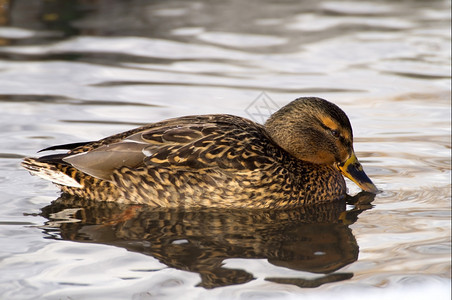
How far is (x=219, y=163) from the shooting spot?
773 cm

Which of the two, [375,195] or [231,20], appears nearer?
[375,195]

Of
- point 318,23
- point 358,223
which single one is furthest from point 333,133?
point 318,23

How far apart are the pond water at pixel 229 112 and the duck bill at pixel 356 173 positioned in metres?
0.16

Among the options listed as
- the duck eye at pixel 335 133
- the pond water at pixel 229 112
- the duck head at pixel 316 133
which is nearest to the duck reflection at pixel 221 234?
the pond water at pixel 229 112

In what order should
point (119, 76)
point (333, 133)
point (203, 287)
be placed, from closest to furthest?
point (203, 287), point (333, 133), point (119, 76)

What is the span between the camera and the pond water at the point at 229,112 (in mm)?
6230

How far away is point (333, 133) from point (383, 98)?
351cm

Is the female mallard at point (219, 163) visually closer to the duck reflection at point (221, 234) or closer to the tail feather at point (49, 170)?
the tail feather at point (49, 170)

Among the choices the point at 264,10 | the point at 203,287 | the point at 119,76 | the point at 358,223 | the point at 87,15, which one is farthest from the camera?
the point at 264,10

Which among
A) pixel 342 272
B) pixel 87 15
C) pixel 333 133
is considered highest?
pixel 87 15

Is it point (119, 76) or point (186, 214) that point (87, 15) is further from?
point (186, 214)

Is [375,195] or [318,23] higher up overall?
[318,23]

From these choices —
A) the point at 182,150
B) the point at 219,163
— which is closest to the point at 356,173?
the point at 219,163

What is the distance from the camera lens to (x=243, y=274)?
6.22m
